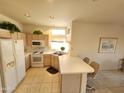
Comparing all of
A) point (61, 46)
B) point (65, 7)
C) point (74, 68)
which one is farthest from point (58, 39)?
point (74, 68)

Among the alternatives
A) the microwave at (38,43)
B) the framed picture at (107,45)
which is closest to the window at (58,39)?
the microwave at (38,43)

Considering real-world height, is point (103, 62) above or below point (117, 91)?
above

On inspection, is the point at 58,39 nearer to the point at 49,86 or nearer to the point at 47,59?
the point at 47,59

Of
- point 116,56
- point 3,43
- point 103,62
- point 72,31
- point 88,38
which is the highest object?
point 72,31

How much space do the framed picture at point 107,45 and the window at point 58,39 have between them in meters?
1.98

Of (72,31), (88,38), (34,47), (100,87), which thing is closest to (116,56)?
(88,38)

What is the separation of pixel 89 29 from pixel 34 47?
3.28 meters

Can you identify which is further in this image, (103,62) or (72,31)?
(103,62)

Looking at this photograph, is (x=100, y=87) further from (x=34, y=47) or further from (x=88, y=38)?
(x=34, y=47)

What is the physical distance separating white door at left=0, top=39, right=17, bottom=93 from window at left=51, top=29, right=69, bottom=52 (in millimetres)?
2869

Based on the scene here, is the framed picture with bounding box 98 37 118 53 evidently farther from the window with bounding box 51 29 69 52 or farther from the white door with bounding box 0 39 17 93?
the white door with bounding box 0 39 17 93

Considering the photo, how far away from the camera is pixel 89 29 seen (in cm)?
370

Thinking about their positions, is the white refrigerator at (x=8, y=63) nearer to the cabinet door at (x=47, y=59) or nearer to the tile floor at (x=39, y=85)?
the tile floor at (x=39, y=85)

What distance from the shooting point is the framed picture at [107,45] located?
3898 mm
